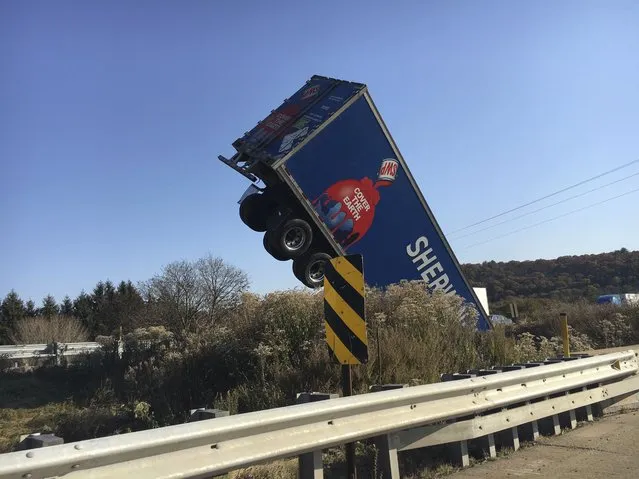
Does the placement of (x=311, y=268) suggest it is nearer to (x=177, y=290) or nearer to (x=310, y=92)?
(x=310, y=92)

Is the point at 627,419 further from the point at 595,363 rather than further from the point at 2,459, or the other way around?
the point at 2,459

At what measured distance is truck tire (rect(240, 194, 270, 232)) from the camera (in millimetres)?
13375

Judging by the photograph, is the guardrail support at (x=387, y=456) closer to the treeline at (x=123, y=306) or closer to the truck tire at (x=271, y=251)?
the truck tire at (x=271, y=251)

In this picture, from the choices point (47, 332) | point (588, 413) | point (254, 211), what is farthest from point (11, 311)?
point (588, 413)

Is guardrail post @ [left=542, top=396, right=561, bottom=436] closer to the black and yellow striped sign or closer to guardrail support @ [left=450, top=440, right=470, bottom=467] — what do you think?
guardrail support @ [left=450, top=440, right=470, bottom=467]

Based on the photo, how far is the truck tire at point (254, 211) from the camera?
1338cm

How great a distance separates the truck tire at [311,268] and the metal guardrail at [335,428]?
6.14 metres

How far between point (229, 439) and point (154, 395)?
6.63 m

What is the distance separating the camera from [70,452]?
281 centimetres

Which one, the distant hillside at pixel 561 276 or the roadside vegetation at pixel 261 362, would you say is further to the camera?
the distant hillside at pixel 561 276

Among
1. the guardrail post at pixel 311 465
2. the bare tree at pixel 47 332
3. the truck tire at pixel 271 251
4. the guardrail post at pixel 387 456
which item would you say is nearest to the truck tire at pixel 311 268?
the truck tire at pixel 271 251

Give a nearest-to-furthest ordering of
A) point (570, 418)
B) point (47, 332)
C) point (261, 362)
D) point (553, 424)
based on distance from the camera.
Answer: point (553, 424) → point (570, 418) → point (261, 362) → point (47, 332)

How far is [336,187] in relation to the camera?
39.7 feet

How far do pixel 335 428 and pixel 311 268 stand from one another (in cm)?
836
